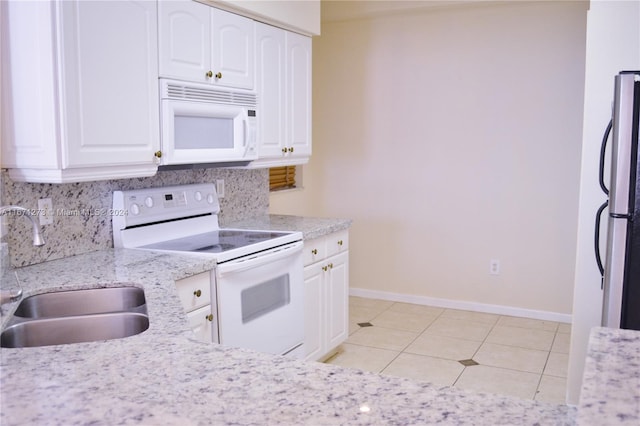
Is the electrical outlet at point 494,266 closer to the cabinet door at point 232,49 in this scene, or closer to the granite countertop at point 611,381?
the cabinet door at point 232,49

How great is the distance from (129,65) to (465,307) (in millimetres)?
3371

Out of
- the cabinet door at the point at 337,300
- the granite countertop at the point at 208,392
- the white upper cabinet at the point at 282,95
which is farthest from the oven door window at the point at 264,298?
the granite countertop at the point at 208,392

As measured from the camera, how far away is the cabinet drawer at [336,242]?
3582mm

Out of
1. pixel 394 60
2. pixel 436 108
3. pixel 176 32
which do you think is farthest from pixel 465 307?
pixel 176 32

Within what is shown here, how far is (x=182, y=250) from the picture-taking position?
9.04 feet

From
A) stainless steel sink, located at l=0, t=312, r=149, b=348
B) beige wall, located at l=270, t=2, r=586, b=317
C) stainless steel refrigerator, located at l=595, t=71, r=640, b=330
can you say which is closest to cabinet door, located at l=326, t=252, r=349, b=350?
beige wall, located at l=270, t=2, r=586, b=317

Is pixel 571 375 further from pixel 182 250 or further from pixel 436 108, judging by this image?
pixel 436 108

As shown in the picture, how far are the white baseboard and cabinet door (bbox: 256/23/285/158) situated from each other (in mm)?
2015

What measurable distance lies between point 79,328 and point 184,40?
4.83 ft

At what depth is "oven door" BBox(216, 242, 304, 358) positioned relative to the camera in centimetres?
264

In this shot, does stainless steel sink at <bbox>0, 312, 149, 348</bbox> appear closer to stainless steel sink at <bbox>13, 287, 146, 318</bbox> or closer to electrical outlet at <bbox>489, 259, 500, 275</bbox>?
stainless steel sink at <bbox>13, 287, 146, 318</bbox>

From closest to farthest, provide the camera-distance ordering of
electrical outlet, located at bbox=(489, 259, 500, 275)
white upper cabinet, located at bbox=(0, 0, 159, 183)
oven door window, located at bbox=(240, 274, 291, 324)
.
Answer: white upper cabinet, located at bbox=(0, 0, 159, 183) < oven door window, located at bbox=(240, 274, 291, 324) < electrical outlet, located at bbox=(489, 259, 500, 275)

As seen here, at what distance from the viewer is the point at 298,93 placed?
3797 millimetres

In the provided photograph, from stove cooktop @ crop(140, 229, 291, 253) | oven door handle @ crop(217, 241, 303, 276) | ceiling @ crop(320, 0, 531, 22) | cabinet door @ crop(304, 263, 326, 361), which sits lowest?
cabinet door @ crop(304, 263, 326, 361)
